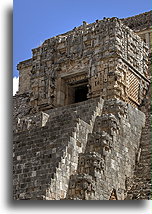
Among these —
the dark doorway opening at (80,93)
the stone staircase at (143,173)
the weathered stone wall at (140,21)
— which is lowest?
the stone staircase at (143,173)

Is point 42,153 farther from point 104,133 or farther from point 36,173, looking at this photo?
point 104,133

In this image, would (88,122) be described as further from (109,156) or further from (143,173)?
(143,173)

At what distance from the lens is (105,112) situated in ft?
54.2

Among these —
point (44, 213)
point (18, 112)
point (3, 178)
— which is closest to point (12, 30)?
point (3, 178)

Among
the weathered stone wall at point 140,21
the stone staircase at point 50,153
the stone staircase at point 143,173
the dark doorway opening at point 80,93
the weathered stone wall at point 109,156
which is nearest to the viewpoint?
the stone staircase at point 50,153

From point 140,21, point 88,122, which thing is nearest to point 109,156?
point 88,122

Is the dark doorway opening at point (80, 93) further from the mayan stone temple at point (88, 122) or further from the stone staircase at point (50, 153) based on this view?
the stone staircase at point (50, 153)

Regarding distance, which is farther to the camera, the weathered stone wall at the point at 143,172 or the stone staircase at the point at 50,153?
the weathered stone wall at the point at 143,172

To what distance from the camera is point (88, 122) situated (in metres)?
15.8

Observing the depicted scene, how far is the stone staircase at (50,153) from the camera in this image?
1362 centimetres

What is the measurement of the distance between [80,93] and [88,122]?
14.0 ft

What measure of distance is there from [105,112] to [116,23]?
358 cm

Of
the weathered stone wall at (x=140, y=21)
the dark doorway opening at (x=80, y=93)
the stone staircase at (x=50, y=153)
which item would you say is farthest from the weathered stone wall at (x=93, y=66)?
the weathered stone wall at (x=140, y=21)

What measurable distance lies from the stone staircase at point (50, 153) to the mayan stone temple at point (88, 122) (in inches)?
1.0
